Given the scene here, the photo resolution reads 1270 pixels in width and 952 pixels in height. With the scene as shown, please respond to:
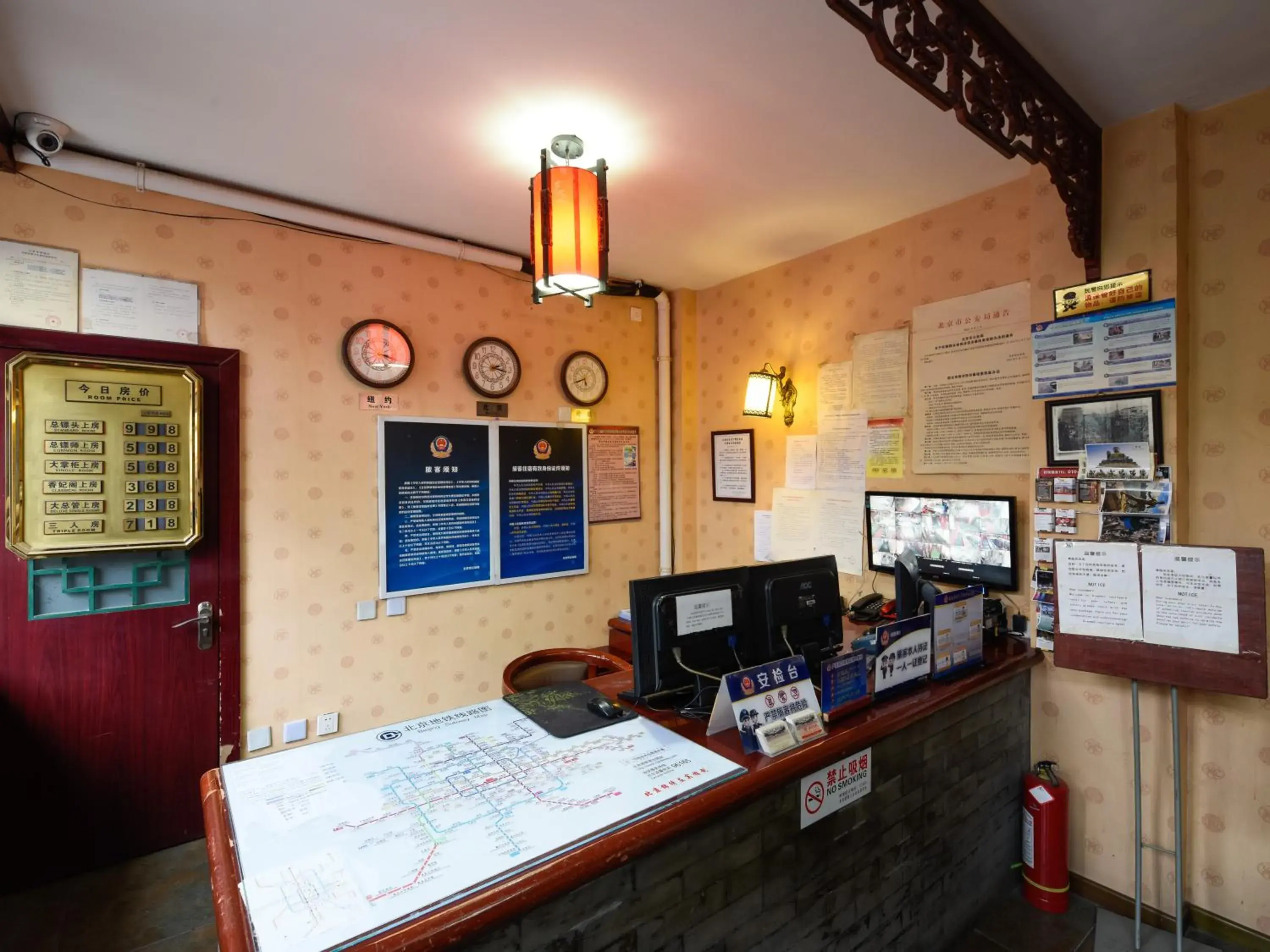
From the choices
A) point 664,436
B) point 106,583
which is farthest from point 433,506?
point 664,436

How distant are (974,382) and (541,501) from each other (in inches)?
86.4

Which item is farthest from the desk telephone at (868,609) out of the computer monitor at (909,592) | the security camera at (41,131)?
the security camera at (41,131)

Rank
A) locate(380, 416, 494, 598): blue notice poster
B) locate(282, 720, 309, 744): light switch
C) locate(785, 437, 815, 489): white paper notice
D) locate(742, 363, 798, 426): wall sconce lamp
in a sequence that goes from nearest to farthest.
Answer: locate(282, 720, 309, 744): light switch, locate(380, 416, 494, 598): blue notice poster, locate(785, 437, 815, 489): white paper notice, locate(742, 363, 798, 426): wall sconce lamp

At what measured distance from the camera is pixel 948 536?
2627 mm

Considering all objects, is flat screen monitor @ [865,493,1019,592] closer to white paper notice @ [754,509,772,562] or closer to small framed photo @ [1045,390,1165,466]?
small framed photo @ [1045,390,1165,466]

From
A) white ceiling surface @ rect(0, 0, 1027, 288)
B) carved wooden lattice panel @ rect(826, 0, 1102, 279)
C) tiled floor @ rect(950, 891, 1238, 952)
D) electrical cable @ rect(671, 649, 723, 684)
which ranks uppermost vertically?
white ceiling surface @ rect(0, 0, 1027, 288)

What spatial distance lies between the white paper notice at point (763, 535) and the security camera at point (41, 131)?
11.0 feet

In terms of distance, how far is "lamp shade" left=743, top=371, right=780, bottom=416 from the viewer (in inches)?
132

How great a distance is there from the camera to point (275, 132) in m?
2.11

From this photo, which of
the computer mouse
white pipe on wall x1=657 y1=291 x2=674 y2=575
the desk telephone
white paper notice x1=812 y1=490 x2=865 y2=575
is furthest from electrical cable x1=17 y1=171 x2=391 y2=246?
the desk telephone

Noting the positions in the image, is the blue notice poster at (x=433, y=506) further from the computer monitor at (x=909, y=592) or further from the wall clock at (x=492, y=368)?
the computer monitor at (x=909, y=592)

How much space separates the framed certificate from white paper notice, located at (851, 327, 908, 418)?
0.75 m

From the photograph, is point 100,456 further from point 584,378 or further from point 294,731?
point 584,378

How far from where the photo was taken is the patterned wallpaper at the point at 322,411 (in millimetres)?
2414
